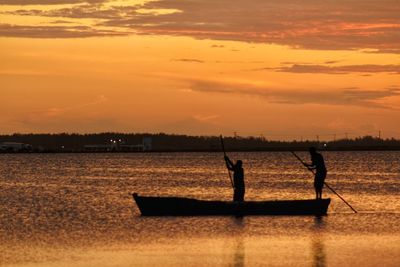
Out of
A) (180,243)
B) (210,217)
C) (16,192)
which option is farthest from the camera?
(16,192)

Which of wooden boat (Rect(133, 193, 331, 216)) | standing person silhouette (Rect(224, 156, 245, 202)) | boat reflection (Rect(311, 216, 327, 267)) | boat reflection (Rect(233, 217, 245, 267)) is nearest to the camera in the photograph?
boat reflection (Rect(311, 216, 327, 267))

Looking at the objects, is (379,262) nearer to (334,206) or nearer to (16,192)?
(334,206)

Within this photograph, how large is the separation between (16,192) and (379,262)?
3898cm

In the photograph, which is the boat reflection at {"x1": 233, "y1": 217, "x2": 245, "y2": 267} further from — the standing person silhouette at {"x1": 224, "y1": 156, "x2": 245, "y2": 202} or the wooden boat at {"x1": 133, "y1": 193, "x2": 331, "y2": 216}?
the standing person silhouette at {"x1": 224, "y1": 156, "x2": 245, "y2": 202}

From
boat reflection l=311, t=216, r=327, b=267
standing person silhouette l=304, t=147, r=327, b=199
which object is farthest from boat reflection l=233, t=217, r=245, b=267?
standing person silhouette l=304, t=147, r=327, b=199

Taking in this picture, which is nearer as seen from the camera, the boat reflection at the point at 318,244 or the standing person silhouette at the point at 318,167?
the boat reflection at the point at 318,244

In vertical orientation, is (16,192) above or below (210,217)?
below

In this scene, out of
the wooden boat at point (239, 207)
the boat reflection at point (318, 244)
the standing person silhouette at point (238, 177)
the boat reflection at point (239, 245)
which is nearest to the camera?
the boat reflection at point (318, 244)

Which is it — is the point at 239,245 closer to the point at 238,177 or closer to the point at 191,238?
the point at 191,238

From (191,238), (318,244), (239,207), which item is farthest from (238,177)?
(318,244)

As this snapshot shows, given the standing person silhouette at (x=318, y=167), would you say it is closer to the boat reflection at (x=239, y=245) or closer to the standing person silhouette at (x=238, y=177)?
the standing person silhouette at (x=238, y=177)

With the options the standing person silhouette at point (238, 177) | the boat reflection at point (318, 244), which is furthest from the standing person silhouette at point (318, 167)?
the standing person silhouette at point (238, 177)

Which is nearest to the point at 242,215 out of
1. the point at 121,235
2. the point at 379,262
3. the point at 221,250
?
the point at 121,235

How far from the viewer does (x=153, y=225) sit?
101 feet
